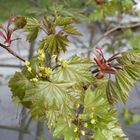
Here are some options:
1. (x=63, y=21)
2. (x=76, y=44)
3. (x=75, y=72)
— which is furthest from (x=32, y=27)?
(x=76, y=44)

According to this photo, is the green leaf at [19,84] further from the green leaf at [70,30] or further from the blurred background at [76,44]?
the blurred background at [76,44]

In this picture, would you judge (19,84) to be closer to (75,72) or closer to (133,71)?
(75,72)

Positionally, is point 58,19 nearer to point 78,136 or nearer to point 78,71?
point 78,71

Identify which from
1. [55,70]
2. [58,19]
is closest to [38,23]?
[58,19]

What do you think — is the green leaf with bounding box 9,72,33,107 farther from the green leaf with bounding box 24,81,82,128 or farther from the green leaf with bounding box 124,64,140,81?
the green leaf with bounding box 124,64,140,81

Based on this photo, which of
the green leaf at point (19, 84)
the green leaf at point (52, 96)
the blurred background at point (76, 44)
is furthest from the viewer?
the blurred background at point (76, 44)

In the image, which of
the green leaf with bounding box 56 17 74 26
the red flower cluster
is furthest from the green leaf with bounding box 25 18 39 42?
the red flower cluster

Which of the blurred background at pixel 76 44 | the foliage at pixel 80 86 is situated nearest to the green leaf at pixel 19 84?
the foliage at pixel 80 86
